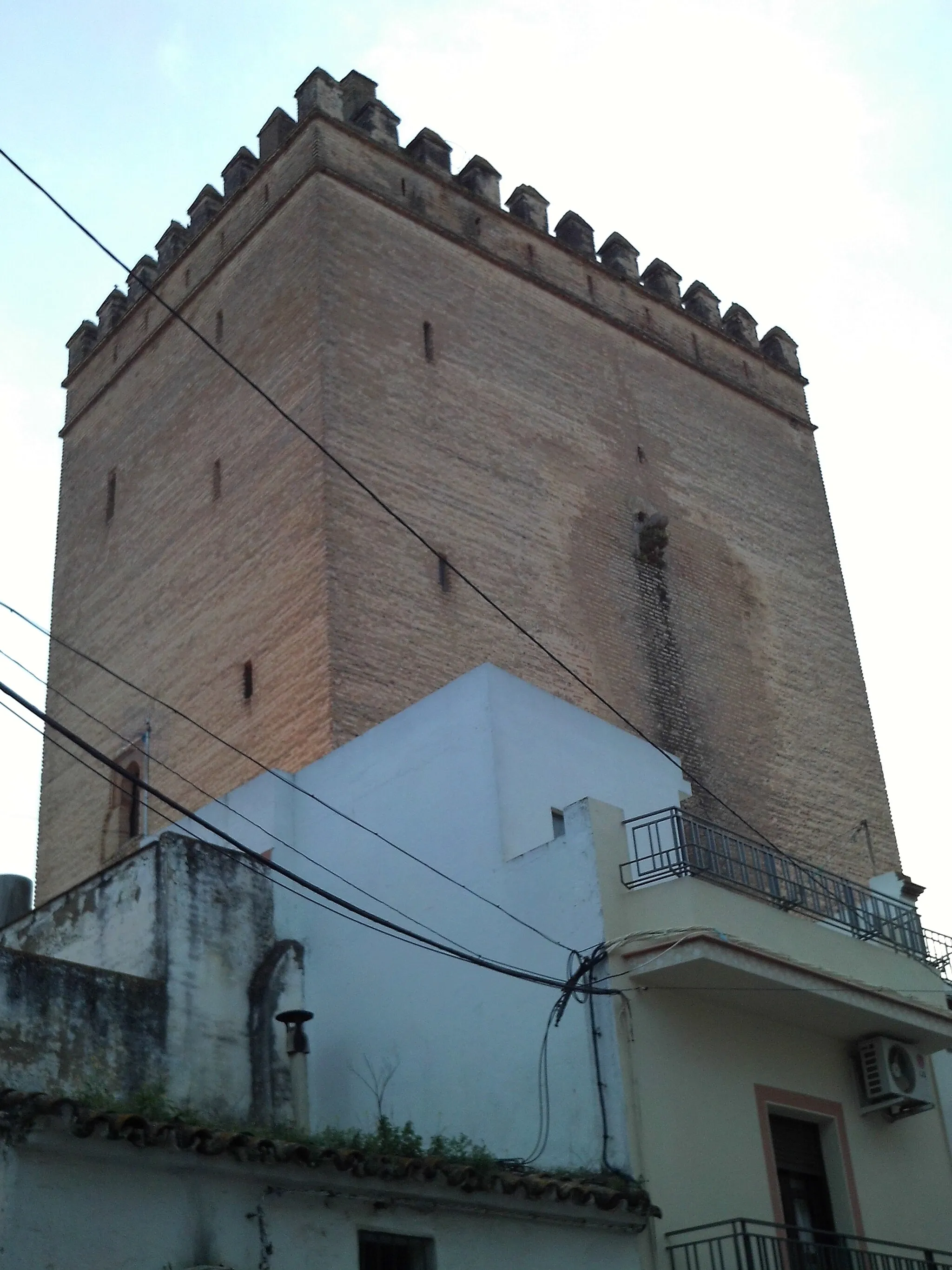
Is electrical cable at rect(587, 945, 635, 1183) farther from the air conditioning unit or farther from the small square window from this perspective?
the air conditioning unit

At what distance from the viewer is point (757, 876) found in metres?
11.5

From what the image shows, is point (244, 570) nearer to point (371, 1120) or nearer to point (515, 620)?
Answer: point (515, 620)

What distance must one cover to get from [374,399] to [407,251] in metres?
2.30

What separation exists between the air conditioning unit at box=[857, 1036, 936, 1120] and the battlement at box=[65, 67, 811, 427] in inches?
405

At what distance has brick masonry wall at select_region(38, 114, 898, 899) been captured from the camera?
574 inches

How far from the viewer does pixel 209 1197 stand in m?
7.33

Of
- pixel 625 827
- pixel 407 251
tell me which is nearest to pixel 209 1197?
pixel 625 827

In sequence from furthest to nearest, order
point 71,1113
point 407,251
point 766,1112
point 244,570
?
point 407,251 → point 244,570 → point 766,1112 → point 71,1113

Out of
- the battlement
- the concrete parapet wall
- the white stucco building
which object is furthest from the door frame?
the battlement

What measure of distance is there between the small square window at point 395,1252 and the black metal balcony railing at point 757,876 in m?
2.62

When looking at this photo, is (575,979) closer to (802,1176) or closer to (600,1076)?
(600,1076)

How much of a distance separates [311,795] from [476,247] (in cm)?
812

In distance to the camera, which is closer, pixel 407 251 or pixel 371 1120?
pixel 371 1120

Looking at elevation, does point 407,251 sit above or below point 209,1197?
above
